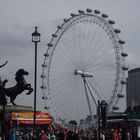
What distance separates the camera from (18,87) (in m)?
35.8

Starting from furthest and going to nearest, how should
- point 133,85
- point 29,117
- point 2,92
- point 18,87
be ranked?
point 133,85 < point 29,117 < point 18,87 < point 2,92

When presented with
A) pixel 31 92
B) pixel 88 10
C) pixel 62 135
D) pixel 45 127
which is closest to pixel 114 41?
pixel 88 10

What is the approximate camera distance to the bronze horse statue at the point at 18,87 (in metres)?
35.0

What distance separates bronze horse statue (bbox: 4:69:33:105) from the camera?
35.0m

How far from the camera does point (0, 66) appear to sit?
31.9 metres

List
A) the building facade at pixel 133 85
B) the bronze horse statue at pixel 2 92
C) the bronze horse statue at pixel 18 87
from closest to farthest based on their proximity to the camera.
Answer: the bronze horse statue at pixel 2 92 → the bronze horse statue at pixel 18 87 → the building facade at pixel 133 85

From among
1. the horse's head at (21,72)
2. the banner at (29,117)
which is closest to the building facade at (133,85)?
the banner at (29,117)

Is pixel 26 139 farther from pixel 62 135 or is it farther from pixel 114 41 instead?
pixel 114 41

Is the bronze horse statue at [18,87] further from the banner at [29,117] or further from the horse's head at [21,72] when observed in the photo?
the banner at [29,117]

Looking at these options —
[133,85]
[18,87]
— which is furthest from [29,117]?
[133,85]

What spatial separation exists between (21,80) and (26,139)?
10069 mm

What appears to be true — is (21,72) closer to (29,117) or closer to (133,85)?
(29,117)

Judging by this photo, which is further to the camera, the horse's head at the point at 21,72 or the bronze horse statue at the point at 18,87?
the horse's head at the point at 21,72

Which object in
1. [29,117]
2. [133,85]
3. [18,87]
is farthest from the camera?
[133,85]
